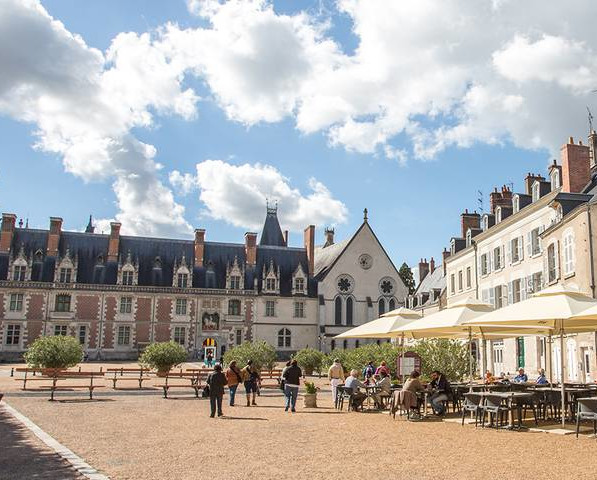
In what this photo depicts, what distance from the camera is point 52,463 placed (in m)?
8.22

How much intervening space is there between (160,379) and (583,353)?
17.9 m

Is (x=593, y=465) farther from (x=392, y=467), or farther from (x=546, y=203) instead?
(x=546, y=203)

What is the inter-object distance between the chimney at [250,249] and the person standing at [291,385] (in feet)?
117

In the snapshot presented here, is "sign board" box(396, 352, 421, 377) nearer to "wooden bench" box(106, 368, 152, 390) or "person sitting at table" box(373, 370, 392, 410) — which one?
"person sitting at table" box(373, 370, 392, 410)

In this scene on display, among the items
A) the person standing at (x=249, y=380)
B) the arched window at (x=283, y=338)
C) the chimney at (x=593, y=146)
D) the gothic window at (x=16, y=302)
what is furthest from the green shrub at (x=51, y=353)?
the arched window at (x=283, y=338)

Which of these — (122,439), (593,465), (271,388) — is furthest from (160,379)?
(593,465)

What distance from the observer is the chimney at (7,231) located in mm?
45250

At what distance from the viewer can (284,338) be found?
4981 cm

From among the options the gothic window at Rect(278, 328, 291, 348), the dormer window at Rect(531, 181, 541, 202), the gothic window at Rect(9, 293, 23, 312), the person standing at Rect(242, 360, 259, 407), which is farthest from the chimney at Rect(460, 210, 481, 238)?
the gothic window at Rect(9, 293, 23, 312)

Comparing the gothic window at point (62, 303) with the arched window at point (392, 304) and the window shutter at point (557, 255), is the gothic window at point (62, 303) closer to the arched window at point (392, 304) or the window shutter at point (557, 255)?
the arched window at point (392, 304)

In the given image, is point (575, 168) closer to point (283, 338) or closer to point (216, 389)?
point (216, 389)

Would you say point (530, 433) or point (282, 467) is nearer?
point (282, 467)

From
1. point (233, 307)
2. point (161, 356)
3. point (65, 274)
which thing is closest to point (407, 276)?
point (233, 307)

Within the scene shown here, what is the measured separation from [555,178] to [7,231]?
39449mm
